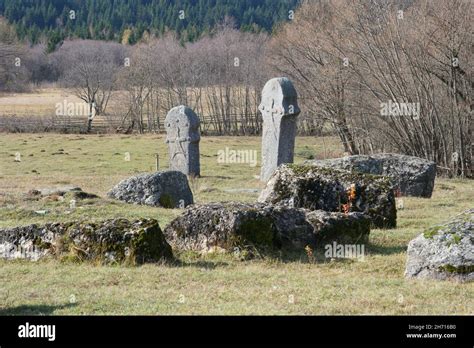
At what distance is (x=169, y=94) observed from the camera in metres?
58.5

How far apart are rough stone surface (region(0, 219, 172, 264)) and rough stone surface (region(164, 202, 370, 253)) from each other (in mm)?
665

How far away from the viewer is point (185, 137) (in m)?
25.7

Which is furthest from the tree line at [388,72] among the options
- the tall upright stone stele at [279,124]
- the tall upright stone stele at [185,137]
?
the tall upright stone stele at [185,137]

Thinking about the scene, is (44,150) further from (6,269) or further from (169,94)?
(6,269)

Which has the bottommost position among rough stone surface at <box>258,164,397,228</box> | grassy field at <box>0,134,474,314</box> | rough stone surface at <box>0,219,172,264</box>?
grassy field at <box>0,134,474,314</box>

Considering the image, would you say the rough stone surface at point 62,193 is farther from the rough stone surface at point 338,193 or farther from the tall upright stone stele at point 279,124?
the tall upright stone stele at point 279,124

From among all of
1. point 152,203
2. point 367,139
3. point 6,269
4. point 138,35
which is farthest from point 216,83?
point 138,35

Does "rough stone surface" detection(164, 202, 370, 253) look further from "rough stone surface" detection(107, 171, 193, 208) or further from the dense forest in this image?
the dense forest

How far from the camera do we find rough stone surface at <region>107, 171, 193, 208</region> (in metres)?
17.4

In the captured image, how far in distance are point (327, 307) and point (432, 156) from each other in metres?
20.3

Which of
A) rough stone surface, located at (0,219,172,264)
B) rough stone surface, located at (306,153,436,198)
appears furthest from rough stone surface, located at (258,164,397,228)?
rough stone surface, located at (306,153,436,198)

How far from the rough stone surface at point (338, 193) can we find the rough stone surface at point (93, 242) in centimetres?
389

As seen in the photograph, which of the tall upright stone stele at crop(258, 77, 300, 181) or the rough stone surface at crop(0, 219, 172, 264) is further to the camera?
the tall upright stone stele at crop(258, 77, 300, 181)

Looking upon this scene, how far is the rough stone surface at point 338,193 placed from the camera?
13445mm
